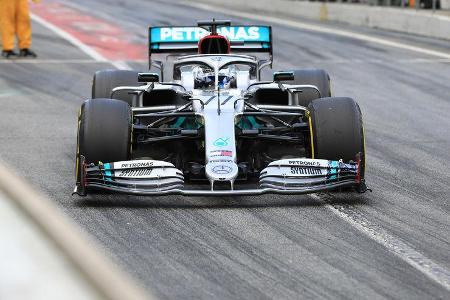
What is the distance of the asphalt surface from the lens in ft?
22.6

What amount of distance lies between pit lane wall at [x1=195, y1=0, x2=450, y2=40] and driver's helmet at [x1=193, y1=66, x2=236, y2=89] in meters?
16.1

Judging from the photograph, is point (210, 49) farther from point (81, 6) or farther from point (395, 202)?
point (81, 6)

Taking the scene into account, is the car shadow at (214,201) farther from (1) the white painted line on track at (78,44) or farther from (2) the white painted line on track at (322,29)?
(2) the white painted line on track at (322,29)

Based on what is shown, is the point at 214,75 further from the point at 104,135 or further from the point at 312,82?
the point at 104,135

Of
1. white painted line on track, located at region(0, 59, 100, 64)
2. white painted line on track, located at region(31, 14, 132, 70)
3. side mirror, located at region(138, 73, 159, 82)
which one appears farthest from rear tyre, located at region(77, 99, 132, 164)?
white painted line on track, located at region(0, 59, 100, 64)

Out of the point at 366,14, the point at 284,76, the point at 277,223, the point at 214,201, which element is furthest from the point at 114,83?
the point at 366,14

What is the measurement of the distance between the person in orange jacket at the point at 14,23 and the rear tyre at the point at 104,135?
12.4m

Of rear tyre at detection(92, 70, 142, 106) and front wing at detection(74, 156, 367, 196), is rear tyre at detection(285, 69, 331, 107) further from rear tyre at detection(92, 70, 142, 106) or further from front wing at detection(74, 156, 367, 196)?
front wing at detection(74, 156, 367, 196)

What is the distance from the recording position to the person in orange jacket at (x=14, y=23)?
71.1ft

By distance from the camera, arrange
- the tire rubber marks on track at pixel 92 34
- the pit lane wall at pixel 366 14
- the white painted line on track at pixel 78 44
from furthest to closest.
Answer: the pit lane wall at pixel 366 14 < the tire rubber marks on track at pixel 92 34 < the white painted line on track at pixel 78 44

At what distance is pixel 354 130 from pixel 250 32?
372cm

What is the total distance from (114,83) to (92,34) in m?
15.2

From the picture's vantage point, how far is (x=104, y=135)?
9.61 metres

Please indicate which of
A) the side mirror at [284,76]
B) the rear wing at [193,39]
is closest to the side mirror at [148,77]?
the side mirror at [284,76]
